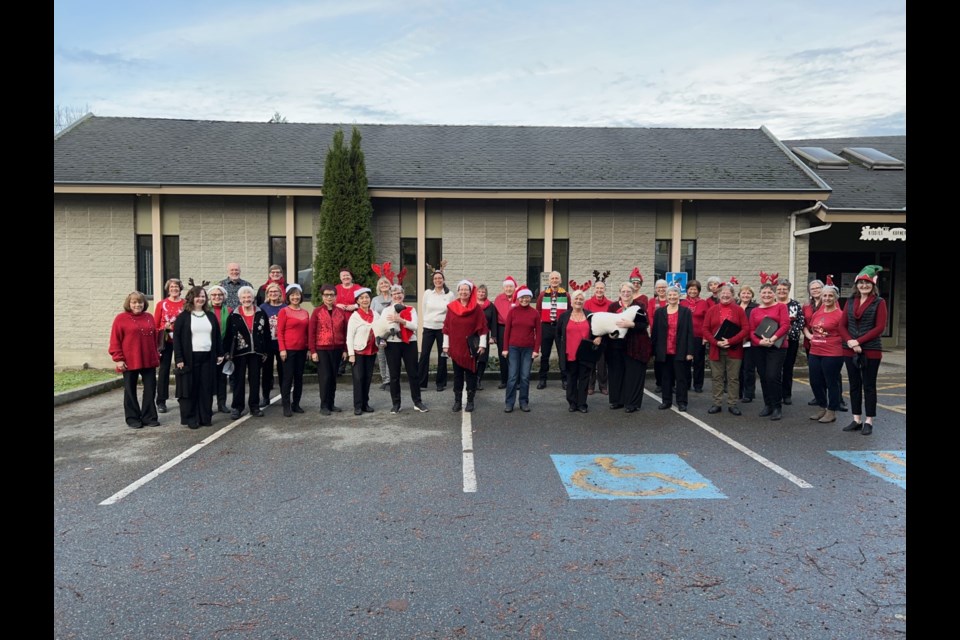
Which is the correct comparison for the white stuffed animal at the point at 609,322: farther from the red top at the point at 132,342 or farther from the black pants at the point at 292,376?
the red top at the point at 132,342

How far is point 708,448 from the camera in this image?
7406mm

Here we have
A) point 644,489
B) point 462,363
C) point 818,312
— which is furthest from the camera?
point 462,363

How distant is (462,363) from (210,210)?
8562mm

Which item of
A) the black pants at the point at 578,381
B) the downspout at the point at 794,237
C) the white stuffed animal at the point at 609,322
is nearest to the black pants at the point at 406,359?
the black pants at the point at 578,381

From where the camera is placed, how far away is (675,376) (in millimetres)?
9875

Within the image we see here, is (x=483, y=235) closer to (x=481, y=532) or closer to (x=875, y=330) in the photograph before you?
(x=875, y=330)

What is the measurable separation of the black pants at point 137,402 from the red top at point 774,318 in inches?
331

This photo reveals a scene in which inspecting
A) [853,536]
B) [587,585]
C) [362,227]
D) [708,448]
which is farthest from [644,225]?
[587,585]

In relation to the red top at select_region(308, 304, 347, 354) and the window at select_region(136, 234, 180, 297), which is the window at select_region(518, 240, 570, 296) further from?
the window at select_region(136, 234, 180, 297)

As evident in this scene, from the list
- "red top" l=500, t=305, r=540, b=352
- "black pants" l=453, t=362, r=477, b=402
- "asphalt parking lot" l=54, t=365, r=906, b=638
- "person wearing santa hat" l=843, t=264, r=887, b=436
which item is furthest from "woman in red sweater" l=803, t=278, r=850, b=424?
"black pants" l=453, t=362, r=477, b=402

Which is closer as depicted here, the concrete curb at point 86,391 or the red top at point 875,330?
the red top at point 875,330

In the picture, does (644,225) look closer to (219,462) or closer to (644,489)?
(644,489)

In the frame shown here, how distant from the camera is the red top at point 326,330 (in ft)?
31.1

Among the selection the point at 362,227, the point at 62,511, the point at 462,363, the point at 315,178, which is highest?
the point at 315,178
